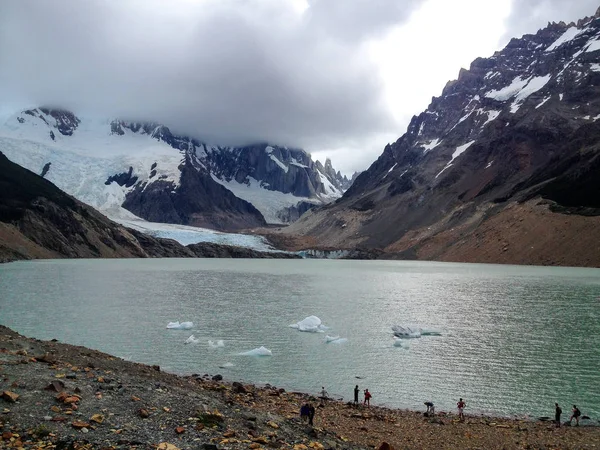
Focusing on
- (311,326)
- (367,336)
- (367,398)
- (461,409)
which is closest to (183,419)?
(367,398)

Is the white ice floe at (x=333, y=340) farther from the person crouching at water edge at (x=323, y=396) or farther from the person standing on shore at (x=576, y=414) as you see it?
the person standing on shore at (x=576, y=414)

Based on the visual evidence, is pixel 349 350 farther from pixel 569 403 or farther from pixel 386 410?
pixel 569 403

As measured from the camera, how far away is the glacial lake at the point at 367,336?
29.4m

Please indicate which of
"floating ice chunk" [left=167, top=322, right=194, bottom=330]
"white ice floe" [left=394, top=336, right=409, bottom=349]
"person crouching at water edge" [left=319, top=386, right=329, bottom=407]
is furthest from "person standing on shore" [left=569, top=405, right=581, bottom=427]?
"floating ice chunk" [left=167, top=322, right=194, bottom=330]

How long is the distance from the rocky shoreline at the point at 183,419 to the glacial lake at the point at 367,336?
3380 millimetres

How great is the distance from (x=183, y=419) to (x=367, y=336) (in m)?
29.3

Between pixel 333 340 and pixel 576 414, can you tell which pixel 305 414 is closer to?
pixel 576 414

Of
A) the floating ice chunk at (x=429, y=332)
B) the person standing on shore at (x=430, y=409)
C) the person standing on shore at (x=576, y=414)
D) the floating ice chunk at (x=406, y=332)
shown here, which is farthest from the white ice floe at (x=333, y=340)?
the person standing on shore at (x=576, y=414)

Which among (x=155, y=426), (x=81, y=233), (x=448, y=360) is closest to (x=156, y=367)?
(x=155, y=426)

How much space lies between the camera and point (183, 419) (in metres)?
16.1

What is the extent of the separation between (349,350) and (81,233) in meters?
163

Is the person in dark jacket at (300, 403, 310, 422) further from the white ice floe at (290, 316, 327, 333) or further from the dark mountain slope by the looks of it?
the dark mountain slope

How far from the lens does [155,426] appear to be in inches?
594

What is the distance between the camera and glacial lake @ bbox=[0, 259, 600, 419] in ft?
96.4
